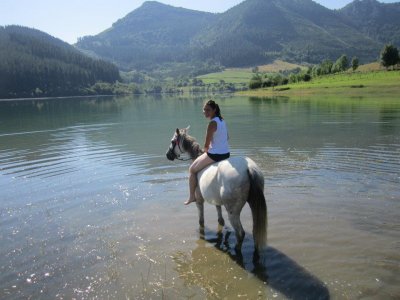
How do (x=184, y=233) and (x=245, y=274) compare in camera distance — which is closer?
(x=245, y=274)

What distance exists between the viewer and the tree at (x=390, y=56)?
4771 inches

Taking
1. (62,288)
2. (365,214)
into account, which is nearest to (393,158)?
(365,214)

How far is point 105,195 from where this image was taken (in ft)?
49.8

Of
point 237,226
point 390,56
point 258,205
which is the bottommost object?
point 237,226

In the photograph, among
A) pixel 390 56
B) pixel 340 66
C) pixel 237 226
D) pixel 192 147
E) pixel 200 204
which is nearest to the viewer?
pixel 237 226

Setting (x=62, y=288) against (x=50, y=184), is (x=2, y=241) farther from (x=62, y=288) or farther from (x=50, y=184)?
(x=50, y=184)

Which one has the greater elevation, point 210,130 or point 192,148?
point 210,130

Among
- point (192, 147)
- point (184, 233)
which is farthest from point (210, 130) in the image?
point (184, 233)

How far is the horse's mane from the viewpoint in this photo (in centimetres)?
1123

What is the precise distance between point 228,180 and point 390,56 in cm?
13628

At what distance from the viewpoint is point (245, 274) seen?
8438mm

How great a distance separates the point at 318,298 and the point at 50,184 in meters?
14.2

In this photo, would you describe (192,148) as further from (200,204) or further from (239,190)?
(239,190)

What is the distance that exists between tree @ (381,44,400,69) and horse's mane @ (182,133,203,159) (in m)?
133
